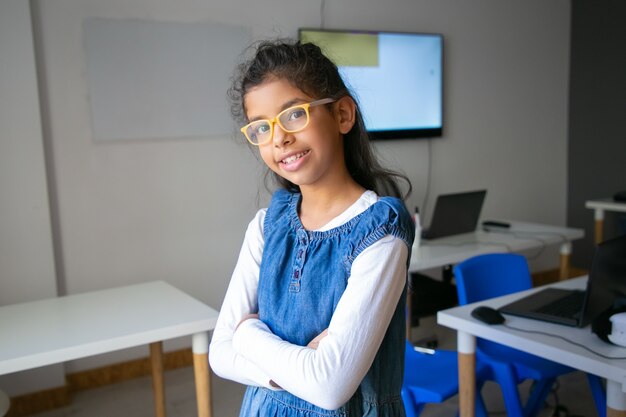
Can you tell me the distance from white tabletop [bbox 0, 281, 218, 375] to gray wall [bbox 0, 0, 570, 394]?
78 cm

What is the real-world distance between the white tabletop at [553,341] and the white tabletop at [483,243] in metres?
0.90

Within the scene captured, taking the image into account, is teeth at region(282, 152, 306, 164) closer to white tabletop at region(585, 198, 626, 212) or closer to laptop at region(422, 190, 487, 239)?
laptop at region(422, 190, 487, 239)

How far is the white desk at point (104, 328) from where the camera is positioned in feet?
6.06

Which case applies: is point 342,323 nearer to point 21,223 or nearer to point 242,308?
point 242,308

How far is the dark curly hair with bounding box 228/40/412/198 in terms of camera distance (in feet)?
3.75

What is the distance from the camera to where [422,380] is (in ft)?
7.05

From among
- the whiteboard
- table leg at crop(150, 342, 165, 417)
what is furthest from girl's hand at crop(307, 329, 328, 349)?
the whiteboard

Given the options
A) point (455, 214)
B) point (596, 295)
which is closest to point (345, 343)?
point (596, 295)

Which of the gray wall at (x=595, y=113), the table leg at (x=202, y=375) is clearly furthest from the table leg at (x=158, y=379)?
the gray wall at (x=595, y=113)

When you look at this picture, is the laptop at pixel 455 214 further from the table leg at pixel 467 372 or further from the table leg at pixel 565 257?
the table leg at pixel 467 372

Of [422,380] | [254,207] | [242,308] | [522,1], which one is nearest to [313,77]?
[242,308]

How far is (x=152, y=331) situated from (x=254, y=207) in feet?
5.93

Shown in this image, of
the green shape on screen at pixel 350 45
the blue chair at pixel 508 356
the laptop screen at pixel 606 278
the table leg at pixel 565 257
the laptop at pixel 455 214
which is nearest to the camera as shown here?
the laptop screen at pixel 606 278

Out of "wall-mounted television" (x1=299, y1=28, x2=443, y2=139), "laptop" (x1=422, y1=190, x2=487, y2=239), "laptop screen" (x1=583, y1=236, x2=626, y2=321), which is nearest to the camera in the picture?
"laptop screen" (x1=583, y1=236, x2=626, y2=321)
